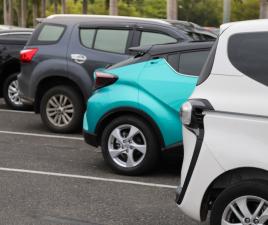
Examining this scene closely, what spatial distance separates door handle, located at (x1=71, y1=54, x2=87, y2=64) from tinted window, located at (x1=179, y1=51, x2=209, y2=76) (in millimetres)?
2866

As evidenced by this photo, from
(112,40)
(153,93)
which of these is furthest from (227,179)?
(112,40)

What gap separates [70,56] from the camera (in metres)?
9.98

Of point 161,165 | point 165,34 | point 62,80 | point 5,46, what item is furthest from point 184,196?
point 5,46

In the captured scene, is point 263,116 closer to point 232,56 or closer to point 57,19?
point 232,56

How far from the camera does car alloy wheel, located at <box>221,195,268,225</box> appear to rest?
446cm

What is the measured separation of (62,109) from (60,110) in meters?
0.04

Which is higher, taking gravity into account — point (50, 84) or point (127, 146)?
point (50, 84)

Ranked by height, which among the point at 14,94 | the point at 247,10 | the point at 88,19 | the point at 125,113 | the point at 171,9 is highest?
the point at 88,19

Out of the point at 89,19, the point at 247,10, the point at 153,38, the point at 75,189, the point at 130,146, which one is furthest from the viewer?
the point at 247,10

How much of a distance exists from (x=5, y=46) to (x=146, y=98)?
6.30 metres

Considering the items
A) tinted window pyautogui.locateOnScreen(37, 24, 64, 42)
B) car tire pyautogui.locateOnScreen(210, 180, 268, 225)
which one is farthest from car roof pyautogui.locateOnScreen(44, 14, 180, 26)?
car tire pyautogui.locateOnScreen(210, 180, 268, 225)

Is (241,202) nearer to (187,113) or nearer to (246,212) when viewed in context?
(246,212)

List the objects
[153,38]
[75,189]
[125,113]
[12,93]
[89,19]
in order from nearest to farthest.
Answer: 1. [75,189]
2. [125,113]
3. [153,38]
4. [89,19]
5. [12,93]

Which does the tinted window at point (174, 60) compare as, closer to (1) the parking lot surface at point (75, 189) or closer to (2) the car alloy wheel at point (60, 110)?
(1) the parking lot surface at point (75, 189)
